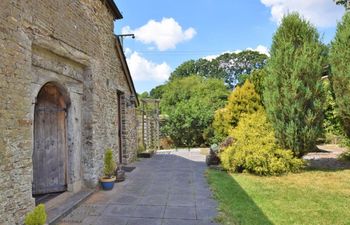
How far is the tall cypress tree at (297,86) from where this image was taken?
801 cm

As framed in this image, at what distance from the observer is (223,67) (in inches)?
1850

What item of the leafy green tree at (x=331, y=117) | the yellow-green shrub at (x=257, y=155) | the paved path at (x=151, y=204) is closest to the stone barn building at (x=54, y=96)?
the paved path at (x=151, y=204)

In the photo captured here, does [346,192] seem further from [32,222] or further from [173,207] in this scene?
[32,222]

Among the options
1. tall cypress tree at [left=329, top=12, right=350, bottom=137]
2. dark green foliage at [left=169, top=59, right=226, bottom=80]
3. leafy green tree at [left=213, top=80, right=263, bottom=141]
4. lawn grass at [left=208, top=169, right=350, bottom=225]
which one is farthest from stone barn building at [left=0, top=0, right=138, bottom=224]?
dark green foliage at [left=169, top=59, right=226, bottom=80]

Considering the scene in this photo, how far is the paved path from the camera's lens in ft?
14.1

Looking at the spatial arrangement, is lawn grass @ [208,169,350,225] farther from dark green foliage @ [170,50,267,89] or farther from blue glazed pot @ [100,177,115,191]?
dark green foliage @ [170,50,267,89]

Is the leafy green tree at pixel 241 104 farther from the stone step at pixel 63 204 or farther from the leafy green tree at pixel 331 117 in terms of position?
the stone step at pixel 63 204

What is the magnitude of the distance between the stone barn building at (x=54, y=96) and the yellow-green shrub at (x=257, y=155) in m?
4.03

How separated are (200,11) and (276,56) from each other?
7.51 m

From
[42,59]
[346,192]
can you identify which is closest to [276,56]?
[346,192]

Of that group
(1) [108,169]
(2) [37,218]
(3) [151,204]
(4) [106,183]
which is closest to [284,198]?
(3) [151,204]

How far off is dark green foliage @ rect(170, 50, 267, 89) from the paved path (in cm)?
4010

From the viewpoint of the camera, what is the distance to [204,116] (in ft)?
59.5

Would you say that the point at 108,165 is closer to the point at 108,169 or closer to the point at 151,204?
the point at 108,169
